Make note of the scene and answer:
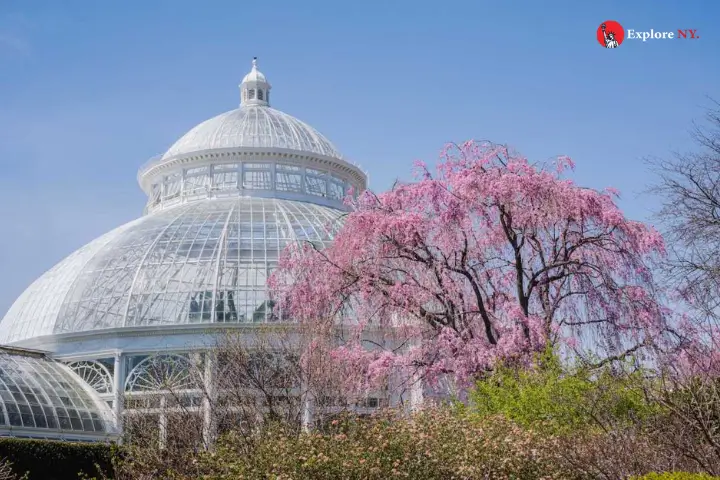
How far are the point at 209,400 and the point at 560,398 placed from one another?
730 cm

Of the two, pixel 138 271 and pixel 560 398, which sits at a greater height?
pixel 138 271

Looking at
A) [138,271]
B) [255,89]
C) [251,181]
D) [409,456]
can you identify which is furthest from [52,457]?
[255,89]

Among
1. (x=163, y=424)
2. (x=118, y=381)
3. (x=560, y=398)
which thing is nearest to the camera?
(x=560, y=398)

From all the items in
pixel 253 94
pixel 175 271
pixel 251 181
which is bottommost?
pixel 175 271

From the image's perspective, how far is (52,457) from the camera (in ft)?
78.4

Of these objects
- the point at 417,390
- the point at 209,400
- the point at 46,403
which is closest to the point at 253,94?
the point at 46,403

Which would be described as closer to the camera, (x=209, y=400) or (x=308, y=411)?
(x=209, y=400)

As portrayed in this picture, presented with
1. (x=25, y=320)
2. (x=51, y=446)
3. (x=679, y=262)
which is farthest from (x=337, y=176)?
(x=679, y=262)

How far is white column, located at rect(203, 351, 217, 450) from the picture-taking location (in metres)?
19.1

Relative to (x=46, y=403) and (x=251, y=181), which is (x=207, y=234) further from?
(x=46, y=403)

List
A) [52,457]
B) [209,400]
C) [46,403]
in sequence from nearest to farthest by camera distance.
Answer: [209,400]
[52,457]
[46,403]

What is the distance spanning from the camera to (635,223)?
18.4 meters

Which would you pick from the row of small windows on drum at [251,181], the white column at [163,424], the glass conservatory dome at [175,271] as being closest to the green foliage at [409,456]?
the white column at [163,424]

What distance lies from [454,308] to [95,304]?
58.8ft
